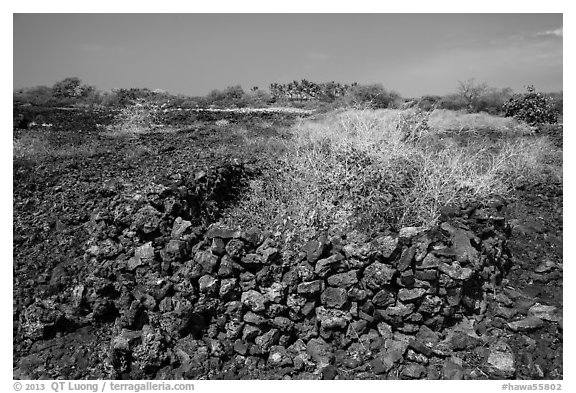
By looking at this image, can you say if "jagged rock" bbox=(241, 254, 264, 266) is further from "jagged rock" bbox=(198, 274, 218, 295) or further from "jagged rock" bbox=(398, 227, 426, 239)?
"jagged rock" bbox=(398, 227, 426, 239)

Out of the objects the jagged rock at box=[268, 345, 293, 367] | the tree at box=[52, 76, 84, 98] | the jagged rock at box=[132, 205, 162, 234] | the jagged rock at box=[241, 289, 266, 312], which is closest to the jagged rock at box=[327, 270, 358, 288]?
the jagged rock at box=[241, 289, 266, 312]

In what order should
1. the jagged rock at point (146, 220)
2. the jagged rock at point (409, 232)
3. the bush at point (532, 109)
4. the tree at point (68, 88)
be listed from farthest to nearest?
the tree at point (68, 88) → the bush at point (532, 109) → the jagged rock at point (146, 220) → the jagged rock at point (409, 232)

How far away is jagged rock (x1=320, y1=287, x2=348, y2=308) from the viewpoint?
13.9 ft


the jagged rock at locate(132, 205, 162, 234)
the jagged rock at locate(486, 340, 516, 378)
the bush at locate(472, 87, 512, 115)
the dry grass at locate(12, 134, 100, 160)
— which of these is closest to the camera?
the jagged rock at locate(486, 340, 516, 378)

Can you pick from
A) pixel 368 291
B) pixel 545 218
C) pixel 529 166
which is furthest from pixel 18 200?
pixel 529 166

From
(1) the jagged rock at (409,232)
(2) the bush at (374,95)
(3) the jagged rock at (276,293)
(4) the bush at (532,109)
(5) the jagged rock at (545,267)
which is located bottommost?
(5) the jagged rock at (545,267)

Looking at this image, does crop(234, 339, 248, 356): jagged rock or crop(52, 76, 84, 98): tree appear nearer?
crop(234, 339, 248, 356): jagged rock

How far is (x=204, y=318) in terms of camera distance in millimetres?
4352

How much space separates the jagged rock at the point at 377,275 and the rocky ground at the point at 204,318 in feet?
0.30

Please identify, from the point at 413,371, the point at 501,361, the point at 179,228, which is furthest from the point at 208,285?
the point at 501,361

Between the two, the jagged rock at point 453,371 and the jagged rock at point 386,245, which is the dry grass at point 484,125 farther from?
the jagged rock at point 453,371

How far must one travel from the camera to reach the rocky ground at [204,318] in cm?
405

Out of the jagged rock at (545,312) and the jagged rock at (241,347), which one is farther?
the jagged rock at (545,312)

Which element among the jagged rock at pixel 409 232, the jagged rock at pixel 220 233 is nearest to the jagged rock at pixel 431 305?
the jagged rock at pixel 409 232
